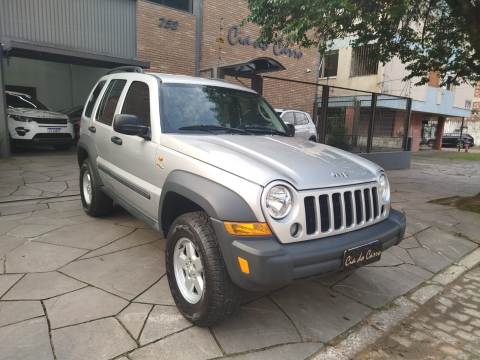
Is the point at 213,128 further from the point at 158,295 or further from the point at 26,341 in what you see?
the point at 26,341

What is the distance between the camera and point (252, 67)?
358 inches

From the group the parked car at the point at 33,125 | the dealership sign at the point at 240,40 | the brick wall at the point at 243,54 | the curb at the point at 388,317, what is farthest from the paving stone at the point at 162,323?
the dealership sign at the point at 240,40

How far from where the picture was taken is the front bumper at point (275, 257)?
218 centimetres

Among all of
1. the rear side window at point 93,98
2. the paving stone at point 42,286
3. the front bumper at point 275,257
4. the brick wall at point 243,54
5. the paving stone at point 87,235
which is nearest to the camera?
the front bumper at point 275,257

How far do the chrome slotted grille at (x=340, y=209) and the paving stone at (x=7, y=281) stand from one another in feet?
8.44

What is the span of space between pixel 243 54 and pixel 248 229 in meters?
13.4

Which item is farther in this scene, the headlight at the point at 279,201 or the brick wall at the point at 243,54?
the brick wall at the point at 243,54

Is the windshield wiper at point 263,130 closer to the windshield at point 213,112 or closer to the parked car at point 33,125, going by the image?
the windshield at point 213,112

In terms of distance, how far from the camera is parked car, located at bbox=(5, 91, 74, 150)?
404 inches

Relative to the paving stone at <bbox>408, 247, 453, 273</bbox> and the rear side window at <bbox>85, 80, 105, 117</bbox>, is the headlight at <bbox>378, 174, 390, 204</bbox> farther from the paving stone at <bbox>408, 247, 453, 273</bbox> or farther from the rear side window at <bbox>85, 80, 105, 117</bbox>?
the rear side window at <bbox>85, 80, 105, 117</bbox>

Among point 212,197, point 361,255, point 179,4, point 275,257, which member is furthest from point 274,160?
point 179,4

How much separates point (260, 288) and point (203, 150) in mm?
1090

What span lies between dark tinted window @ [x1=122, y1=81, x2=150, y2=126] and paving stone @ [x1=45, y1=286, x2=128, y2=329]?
61.6 inches

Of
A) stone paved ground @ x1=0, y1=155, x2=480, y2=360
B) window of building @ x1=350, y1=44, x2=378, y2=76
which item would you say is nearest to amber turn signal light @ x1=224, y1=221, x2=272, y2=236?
stone paved ground @ x1=0, y1=155, x2=480, y2=360
